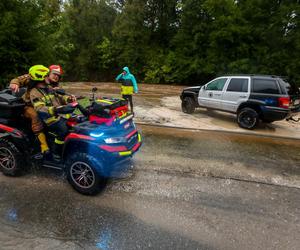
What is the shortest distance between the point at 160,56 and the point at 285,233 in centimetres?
2283

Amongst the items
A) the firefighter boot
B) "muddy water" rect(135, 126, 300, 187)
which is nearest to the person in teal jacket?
"muddy water" rect(135, 126, 300, 187)

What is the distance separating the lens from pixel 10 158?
4836mm

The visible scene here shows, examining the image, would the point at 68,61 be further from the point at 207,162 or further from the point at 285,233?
the point at 285,233

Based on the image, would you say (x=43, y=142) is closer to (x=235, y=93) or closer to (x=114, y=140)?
(x=114, y=140)

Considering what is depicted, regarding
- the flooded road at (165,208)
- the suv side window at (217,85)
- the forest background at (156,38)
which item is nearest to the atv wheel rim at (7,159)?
the flooded road at (165,208)

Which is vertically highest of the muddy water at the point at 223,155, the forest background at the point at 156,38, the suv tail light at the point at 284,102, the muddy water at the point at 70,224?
the forest background at the point at 156,38

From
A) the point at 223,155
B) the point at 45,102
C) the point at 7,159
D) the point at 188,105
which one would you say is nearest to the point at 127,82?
the point at 188,105

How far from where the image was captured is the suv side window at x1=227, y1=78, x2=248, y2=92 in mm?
8966

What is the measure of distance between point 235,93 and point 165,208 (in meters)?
6.48

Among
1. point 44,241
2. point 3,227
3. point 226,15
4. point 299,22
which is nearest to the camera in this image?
point 44,241

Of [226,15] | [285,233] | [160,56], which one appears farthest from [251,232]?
[160,56]

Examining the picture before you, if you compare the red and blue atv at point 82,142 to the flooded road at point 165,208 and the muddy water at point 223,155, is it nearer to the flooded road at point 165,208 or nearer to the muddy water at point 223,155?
the flooded road at point 165,208

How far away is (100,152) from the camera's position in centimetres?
413

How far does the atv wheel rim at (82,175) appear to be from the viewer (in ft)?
14.0
